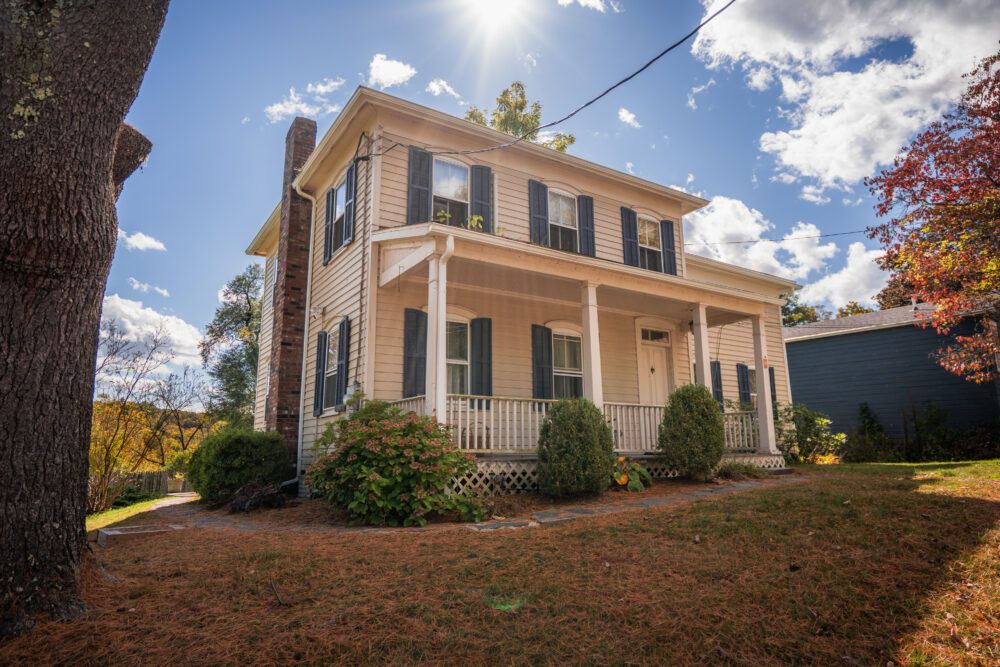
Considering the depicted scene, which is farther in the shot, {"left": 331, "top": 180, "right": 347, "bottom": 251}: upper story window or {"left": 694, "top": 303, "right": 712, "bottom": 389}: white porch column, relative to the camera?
{"left": 331, "top": 180, "right": 347, "bottom": 251}: upper story window

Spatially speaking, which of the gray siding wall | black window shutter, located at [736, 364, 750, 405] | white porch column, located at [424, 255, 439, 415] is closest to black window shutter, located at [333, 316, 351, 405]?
white porch column, located at [424, 255, 439, 415]

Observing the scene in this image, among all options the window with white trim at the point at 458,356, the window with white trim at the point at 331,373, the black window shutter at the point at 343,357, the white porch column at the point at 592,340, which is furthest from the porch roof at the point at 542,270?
the window with white trim at the point at 331,373

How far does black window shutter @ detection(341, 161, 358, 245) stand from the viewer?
9788 mm

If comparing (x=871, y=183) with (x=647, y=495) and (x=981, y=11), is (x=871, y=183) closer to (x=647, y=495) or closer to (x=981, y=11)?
(x=981, y=11)

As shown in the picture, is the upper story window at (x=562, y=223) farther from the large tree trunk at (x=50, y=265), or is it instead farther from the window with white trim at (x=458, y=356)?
the large tree trunk at (x=50, y=265)

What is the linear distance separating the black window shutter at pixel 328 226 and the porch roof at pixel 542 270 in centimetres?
243

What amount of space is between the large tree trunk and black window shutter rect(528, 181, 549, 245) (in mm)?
8049

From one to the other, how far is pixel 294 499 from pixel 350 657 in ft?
23.6

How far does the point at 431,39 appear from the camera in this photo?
873cm

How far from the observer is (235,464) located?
905 cm

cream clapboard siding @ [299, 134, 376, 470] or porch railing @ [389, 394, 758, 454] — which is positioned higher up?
cream clapboard siding @ [299, 134, 376, 470]

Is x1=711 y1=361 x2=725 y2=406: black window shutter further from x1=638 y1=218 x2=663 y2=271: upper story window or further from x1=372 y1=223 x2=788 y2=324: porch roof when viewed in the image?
x1=638 y1=218 x2=663 y2=271: upper story window

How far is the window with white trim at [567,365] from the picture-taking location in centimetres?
1092

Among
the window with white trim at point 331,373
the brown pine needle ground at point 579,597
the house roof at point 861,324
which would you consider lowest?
the brown pine needle ground at point 579,597
